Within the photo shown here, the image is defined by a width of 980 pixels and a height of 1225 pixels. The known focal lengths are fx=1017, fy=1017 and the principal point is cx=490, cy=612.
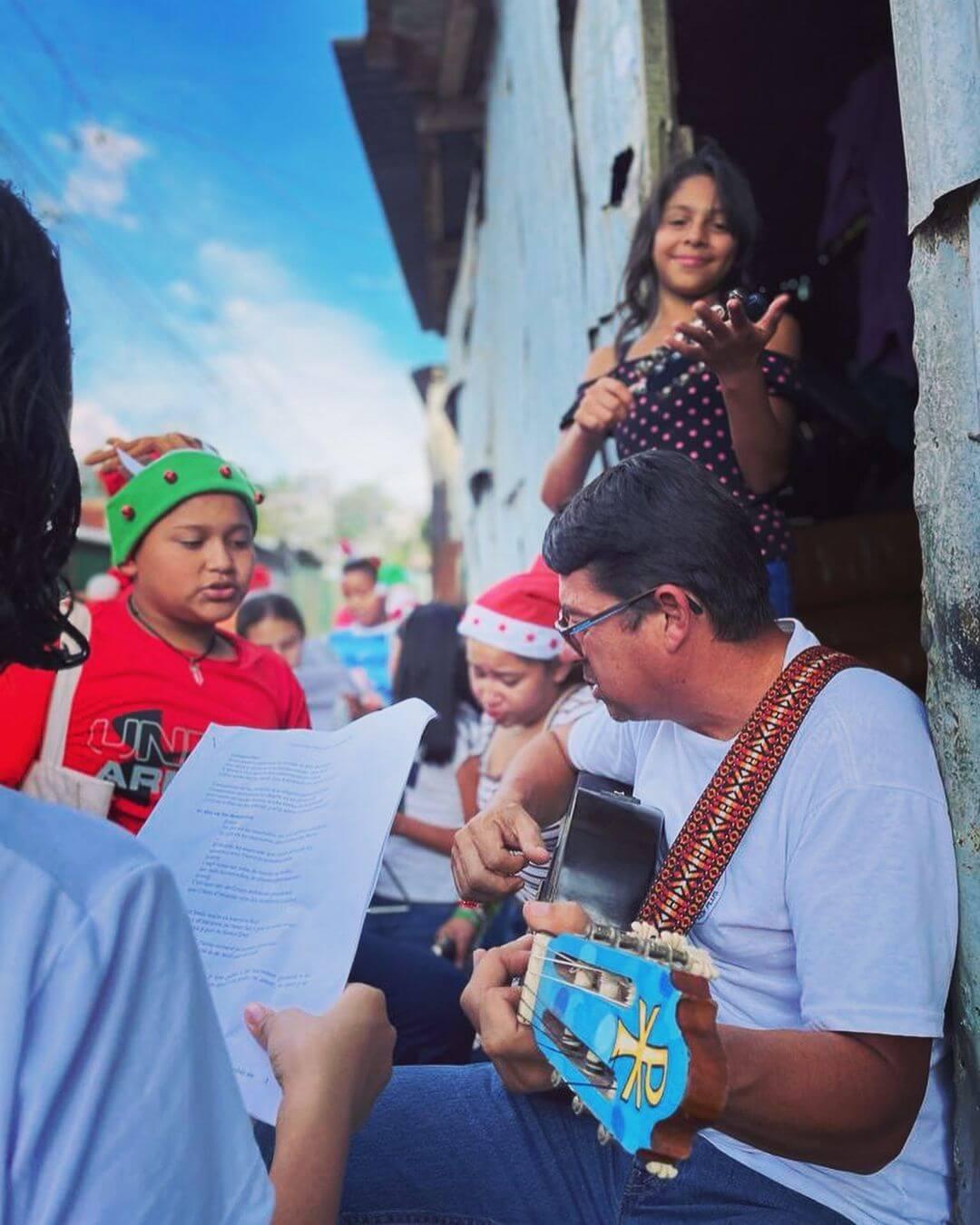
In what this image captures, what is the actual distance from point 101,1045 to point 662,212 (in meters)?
2.45

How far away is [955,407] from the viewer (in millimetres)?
1391

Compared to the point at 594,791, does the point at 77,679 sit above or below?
above

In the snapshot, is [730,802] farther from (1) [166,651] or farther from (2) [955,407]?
(1) [166,651]

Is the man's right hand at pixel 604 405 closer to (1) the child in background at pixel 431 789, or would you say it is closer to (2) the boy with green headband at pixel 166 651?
(2) the boy with green headband at pixel 166 651

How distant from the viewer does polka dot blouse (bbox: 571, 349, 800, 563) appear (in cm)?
242

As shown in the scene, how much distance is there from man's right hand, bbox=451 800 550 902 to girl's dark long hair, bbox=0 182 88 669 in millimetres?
977

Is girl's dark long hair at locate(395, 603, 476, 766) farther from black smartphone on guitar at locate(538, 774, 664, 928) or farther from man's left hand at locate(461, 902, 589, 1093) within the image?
man's left hand at locate(461, 902, 589, 1093)

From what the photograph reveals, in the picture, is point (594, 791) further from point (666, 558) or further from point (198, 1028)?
point (198, 1028)

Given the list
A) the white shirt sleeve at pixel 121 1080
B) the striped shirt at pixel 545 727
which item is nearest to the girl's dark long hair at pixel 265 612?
the striped shirt at pixel 545 727

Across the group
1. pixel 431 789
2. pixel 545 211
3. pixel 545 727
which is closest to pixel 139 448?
pixel 545 727

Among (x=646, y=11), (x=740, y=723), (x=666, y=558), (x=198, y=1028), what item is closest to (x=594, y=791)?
(x=740, y=723)

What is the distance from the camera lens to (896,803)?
4.44 ft

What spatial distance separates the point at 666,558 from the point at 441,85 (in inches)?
232

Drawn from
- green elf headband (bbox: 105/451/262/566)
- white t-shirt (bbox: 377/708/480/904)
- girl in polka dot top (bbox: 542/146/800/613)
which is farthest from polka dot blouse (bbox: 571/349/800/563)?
white t-shirt (bbox: 377/708/480/904)
